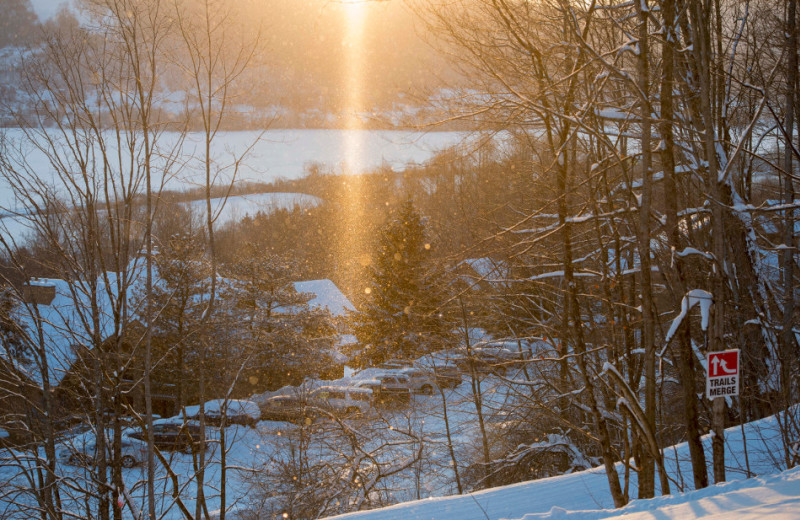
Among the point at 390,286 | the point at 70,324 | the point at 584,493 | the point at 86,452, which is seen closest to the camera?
the point at 584,493

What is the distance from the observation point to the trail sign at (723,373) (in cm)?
454

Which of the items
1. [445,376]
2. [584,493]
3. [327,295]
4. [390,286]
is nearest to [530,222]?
[445,376]

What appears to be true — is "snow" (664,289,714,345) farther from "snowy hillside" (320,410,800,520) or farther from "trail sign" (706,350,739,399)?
"snowy hillside" (320,410,800,520)

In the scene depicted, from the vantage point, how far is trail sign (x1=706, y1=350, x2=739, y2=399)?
454cm

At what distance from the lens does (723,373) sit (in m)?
4.57

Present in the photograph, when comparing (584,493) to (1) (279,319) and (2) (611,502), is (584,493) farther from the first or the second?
(1) (279,319)

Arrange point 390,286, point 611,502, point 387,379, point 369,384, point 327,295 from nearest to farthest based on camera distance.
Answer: point 611,502, point 369,384, point 387,379, point 390,286, point 327,295

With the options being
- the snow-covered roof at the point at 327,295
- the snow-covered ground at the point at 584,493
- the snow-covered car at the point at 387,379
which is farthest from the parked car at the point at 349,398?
the snow-covered roof at the point at 327,295

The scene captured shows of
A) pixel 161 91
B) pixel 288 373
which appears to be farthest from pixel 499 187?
pixel 288 373

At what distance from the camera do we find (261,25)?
6.95m

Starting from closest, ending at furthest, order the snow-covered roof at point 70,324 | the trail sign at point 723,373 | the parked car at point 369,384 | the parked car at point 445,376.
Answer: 1. the trail sign at point 723,373
2. the snow-covered roof at point 70,324
3. the parked car at point 445,376
4. the parked car at point 369,384

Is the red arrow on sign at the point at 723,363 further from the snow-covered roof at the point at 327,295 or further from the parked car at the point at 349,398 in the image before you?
the snow-covered roof at the point at 327,295

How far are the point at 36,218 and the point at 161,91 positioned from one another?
207 cm

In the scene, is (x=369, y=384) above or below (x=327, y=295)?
below
